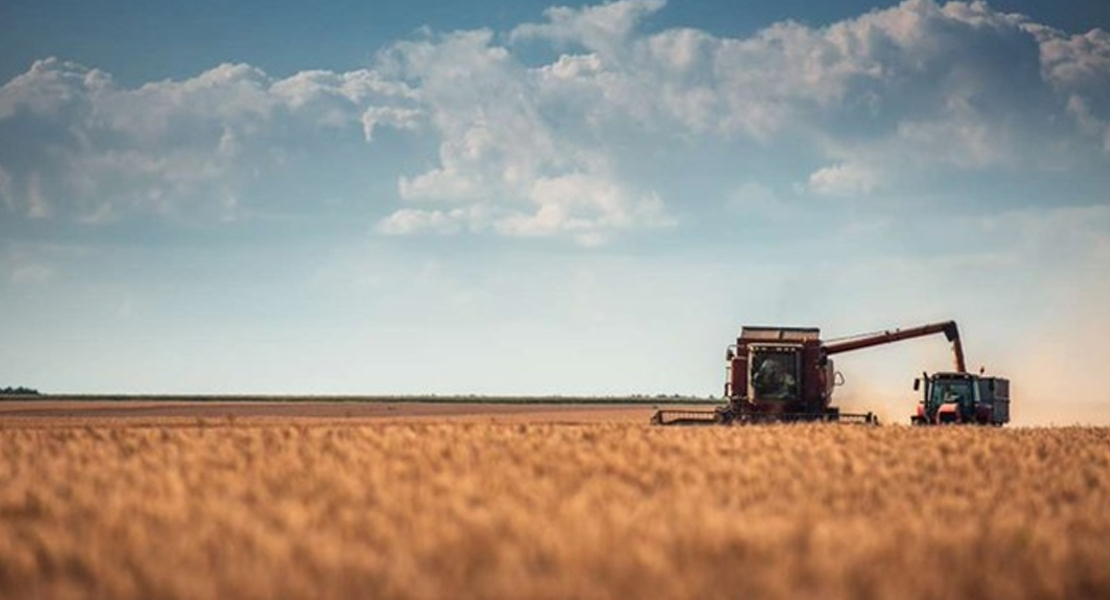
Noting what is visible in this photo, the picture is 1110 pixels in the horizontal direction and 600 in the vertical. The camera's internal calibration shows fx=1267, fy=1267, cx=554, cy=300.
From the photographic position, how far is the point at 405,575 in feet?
24.5

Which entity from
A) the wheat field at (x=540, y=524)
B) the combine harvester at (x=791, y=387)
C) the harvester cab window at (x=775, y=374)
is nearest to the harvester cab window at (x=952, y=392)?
the combine harvester at (x=791, y=387)

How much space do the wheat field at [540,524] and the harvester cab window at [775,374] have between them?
56.0 feet

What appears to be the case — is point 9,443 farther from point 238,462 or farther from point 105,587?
point 105,587

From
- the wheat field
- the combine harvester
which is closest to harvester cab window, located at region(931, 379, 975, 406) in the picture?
the combine harvester

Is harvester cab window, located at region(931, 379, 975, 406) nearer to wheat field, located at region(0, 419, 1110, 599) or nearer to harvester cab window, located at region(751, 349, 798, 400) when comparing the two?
harvester cab window, located at region(751, 349, 798, 400)

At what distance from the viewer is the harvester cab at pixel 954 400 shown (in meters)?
35.4

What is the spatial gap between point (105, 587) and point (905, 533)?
592 centimetres

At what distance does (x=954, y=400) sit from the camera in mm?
35750

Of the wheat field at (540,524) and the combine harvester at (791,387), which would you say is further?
the combine harvester at (791,387)

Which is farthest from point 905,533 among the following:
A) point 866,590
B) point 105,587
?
point 105,587

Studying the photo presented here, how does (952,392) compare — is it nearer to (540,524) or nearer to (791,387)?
(791,387)

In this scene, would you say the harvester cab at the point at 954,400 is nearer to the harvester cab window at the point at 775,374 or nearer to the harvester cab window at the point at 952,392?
the harvester cab window at the point at 952,392

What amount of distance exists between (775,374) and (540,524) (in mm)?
27099

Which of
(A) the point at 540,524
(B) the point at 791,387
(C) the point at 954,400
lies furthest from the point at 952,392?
(A) the point at 540,524
